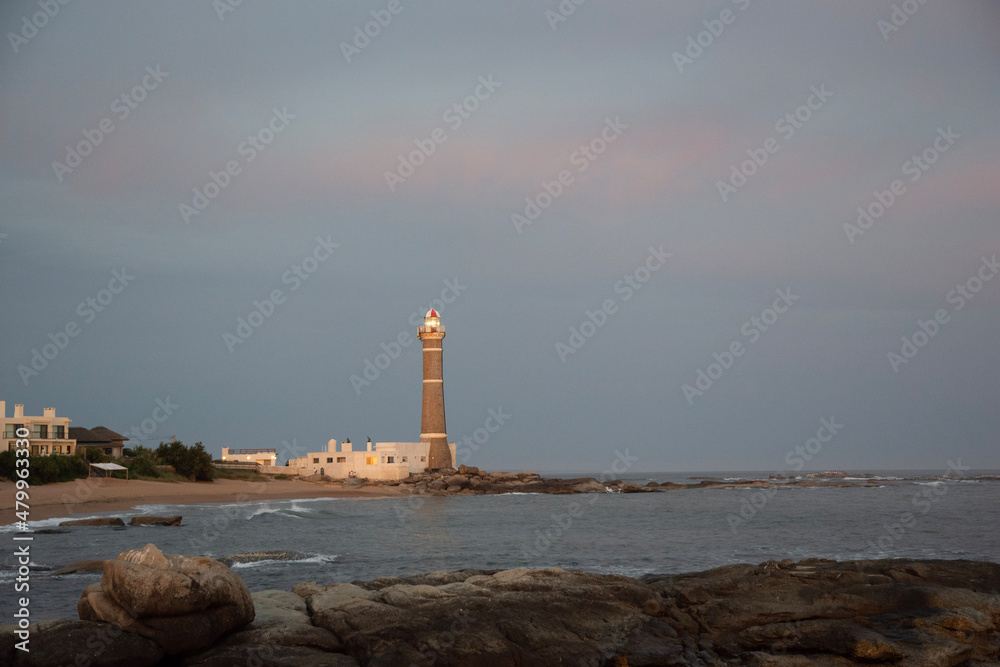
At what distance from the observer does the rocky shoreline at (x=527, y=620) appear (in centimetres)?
1191

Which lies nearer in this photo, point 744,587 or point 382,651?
point 382,651

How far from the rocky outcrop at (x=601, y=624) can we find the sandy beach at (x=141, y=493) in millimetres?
28368

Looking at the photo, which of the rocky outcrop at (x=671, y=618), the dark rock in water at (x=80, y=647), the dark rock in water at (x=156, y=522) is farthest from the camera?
the dark rock in water at (x=156, y=522)

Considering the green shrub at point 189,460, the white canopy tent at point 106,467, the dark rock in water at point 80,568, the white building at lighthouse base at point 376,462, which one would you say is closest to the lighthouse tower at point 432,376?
the white building at lighthouse base at point 376,462

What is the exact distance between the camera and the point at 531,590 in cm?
1502

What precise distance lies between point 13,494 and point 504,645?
3927cm

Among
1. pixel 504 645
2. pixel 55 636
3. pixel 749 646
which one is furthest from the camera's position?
pixel 749 646

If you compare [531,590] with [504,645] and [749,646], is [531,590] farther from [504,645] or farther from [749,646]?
[749,646]

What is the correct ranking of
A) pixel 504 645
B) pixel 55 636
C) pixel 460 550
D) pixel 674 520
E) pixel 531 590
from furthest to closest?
pixel 674 520 → pixel 460 550 → pixel 531 590 → pixel 504 645 → pixel 55 636

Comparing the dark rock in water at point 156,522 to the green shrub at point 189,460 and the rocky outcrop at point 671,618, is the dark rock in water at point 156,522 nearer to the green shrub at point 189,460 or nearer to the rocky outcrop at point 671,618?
the rocky outcrop at point 671,618

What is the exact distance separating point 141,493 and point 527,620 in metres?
47.6

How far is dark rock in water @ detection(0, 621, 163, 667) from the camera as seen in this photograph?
11.3 meters

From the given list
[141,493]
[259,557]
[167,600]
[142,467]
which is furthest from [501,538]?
[142,467]

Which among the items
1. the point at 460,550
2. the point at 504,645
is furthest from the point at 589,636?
the point at 460,550
